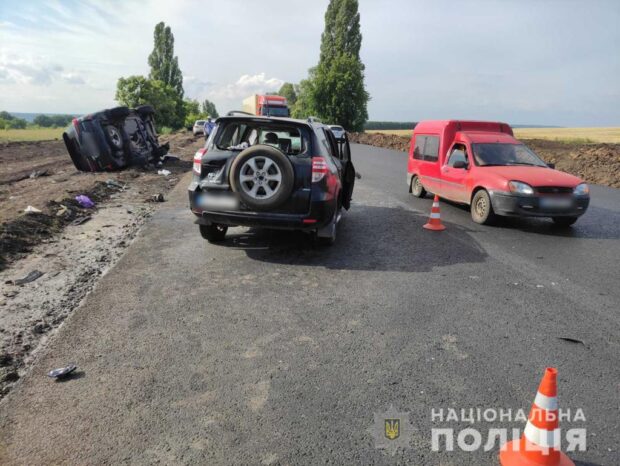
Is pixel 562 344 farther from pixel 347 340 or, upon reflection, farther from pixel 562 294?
pixel 347 340

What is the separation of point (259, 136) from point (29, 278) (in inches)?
151

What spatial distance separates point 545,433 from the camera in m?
2.44

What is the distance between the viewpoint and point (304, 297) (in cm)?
496

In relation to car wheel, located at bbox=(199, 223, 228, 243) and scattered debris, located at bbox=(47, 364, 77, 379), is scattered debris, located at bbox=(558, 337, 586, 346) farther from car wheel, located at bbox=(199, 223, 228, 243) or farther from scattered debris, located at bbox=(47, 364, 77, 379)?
car wheel, located at bbox=(199, 223, 228, 243)

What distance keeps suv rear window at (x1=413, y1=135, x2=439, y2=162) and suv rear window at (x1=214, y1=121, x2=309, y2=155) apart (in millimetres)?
4770

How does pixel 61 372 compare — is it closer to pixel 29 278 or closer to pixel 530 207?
pixel 29 278

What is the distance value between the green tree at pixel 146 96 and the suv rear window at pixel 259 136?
190 feet

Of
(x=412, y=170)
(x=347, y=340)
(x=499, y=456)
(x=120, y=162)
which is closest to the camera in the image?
(x=499, y=456)

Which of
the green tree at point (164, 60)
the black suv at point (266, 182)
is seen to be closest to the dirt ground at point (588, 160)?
the black suv at point (266, 182)

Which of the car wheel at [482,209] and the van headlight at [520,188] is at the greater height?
the van headlight at [520,188]

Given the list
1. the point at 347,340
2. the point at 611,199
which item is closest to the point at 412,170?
the point at 611,199

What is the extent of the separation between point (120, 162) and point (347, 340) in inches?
541

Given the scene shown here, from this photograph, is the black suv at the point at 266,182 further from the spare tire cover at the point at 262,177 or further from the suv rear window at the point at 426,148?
the suv rear window at the point at 426,148

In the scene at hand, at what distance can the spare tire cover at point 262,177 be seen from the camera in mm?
5816
